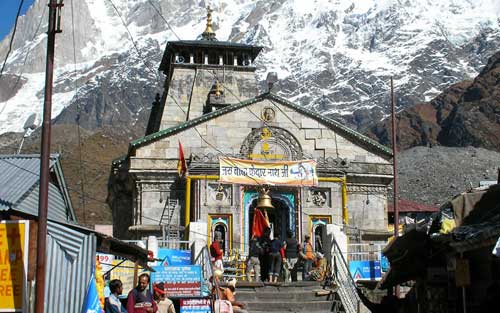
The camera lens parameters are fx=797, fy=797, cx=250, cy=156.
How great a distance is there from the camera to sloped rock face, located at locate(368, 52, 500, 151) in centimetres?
12106

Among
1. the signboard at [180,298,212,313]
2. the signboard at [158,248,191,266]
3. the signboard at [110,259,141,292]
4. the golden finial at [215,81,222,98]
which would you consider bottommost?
the signboard at [180,298,212,313]

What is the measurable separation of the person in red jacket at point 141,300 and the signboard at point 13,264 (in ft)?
5.74

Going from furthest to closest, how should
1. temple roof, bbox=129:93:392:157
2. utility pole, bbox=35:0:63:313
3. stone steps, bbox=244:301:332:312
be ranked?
temple roof, bbox=129:93:392:157 → stone steps, bbox=244:301:332:312 → utility pole, bbox=35:0:63:313

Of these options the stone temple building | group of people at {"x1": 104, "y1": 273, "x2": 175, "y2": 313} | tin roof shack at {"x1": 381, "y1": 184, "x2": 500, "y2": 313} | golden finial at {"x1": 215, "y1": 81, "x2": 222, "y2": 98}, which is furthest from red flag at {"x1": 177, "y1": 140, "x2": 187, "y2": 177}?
group of people at {"x1": 104, "y1": 273, "x2": 175, "y2": 313}

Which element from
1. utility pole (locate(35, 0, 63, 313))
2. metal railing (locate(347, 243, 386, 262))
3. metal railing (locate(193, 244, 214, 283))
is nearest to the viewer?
utility pole (locate(35, 0, 63, 313))

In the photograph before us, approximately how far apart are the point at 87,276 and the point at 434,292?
691 cm

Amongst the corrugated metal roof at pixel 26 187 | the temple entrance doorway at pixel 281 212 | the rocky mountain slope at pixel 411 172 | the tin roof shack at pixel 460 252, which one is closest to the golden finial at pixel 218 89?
the temple entrance doorway at pixel 281 212

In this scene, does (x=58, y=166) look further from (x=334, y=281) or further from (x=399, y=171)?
(x=399, y=171)

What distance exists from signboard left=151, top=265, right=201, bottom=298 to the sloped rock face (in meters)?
105

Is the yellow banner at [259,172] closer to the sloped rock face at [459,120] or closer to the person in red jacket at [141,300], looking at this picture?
the person in red jacket at [141,300]

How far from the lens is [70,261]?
13.5m

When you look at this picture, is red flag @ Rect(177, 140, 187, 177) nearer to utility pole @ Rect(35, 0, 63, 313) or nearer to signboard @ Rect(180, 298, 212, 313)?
signboard @ Rect(180, 298, 212, 313)

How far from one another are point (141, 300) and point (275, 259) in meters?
9.48

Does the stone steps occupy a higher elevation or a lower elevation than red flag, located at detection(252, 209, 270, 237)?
lower
